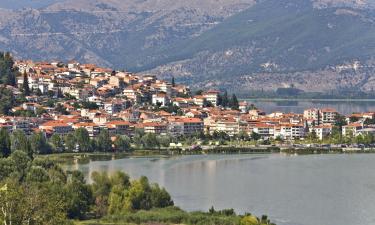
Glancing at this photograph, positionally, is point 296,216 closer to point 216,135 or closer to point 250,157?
point 250,157

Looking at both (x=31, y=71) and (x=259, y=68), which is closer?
(x=31, y=71)

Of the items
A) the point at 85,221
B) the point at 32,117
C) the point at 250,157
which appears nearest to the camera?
the point at 85,221

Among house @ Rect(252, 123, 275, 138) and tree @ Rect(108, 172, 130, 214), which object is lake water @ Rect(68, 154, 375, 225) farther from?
house @ Rect(252, 123, 275, 138)

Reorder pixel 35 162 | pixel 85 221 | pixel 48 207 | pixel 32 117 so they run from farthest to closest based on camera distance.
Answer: pixel 32 117
pixel 35 162
pixel 85 221
pixel 48 207

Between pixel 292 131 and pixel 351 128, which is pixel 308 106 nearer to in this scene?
pixel 351 128

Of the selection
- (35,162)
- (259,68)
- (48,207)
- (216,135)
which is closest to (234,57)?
(259,68)

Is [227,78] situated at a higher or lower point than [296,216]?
higher

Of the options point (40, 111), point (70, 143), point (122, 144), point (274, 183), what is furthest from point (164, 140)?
point (274, 183)
